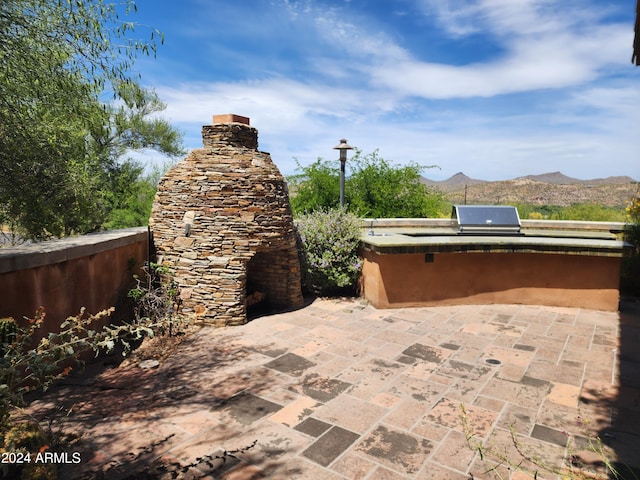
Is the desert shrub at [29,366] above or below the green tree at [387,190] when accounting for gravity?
below

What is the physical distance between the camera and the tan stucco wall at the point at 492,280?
662 cm

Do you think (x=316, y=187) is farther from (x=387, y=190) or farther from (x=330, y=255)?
(x=330, y=255)

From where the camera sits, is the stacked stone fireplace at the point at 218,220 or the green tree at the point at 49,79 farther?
the stacked stone fireplace at the point at 218,220

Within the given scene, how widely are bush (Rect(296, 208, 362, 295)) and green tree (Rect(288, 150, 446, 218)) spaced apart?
4.53 meters

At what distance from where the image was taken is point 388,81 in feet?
36.7

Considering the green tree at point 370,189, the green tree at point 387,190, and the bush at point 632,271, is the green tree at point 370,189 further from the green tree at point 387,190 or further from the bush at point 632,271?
the bush at point 632,271

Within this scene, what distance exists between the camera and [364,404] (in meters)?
3.70

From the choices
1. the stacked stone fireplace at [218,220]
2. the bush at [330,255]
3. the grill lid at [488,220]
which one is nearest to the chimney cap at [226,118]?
the stacked stone fireplace at [218,220]

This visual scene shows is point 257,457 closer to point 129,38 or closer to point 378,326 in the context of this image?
point 378,326

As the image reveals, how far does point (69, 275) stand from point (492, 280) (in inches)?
255

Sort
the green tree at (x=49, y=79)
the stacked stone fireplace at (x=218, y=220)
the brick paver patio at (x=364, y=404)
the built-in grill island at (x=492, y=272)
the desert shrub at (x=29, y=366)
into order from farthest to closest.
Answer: the built-in grill island at (x=492, y=272), the stacked stone fireplace at (x=218, y=220), the green tree at (x=49, y=79), the brick paver patio at (x=364, y=404), the desert shrub at (x=29, y=366)

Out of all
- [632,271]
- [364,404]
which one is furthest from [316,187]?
[364,404]

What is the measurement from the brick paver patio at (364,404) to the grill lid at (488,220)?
263 cm

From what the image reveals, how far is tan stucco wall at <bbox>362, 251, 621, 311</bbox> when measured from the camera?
6.62 meters
